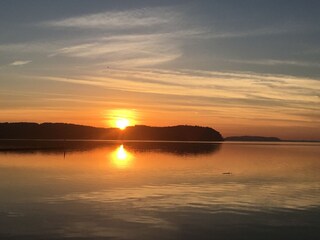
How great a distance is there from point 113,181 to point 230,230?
64.1 feet

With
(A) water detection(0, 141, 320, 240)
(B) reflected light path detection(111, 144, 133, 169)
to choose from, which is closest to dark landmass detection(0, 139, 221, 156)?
(B) reflected light path detection(111, 144, 133, 169)

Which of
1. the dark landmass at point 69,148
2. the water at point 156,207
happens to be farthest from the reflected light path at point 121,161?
the water at point 156,207

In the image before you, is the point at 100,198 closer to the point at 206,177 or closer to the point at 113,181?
the point at 113,181

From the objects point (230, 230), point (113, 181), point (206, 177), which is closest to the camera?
point (230, 230)

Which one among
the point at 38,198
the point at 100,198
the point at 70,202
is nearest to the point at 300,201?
the point at 100,198

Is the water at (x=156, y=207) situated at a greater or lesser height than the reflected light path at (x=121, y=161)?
lesser

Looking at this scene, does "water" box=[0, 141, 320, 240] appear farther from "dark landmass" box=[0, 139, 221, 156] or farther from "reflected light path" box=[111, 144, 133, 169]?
"dark landmass" box=[0, 139, 221, 156]

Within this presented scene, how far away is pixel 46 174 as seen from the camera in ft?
142

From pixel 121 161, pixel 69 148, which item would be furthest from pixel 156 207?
pixel 69 148

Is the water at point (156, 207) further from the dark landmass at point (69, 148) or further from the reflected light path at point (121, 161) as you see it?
the dark landmass at point (69, 148)

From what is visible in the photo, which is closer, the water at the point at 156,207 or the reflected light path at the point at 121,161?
the water at the point at 156,207

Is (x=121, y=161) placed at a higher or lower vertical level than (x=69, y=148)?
lower

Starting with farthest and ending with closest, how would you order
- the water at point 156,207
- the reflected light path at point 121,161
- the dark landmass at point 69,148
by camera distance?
the dark landmass at point 69,148 → the reflected light path at point 121,161 → the water at point 156,207

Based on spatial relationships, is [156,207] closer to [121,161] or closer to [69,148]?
[121,161]
